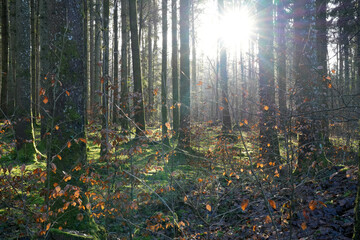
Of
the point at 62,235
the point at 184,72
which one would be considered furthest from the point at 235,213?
the point at 184,72

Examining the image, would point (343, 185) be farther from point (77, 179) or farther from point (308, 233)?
point (77, 179)

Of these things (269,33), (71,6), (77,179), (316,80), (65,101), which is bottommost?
(77,179)

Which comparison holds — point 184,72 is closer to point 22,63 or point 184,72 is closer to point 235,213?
point 22,63

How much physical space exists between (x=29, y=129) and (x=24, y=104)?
3.22ft

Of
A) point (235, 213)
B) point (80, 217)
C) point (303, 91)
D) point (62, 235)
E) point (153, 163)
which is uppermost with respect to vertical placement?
point (303, 91)

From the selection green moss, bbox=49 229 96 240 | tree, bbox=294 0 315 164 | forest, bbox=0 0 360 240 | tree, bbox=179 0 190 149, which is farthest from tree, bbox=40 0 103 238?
tree, bbox=179 0 190 149

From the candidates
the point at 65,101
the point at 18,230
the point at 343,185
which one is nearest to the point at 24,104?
Result: the point at 18,230

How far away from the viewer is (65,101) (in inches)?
144

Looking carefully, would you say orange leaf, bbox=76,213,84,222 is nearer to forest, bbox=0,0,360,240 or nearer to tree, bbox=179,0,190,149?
forest, bbox=0,0,360,240

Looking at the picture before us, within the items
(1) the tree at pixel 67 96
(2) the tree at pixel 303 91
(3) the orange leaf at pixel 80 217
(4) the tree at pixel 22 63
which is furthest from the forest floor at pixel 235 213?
(4) the tree at pixel 22 63

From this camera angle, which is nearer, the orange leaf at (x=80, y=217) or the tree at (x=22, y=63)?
the orange leaf at (x=80, y=217)

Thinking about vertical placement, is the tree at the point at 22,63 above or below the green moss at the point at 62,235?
above

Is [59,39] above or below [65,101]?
above

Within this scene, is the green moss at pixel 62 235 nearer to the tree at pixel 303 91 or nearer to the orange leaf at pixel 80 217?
the orange leaf at pixel 80 217
